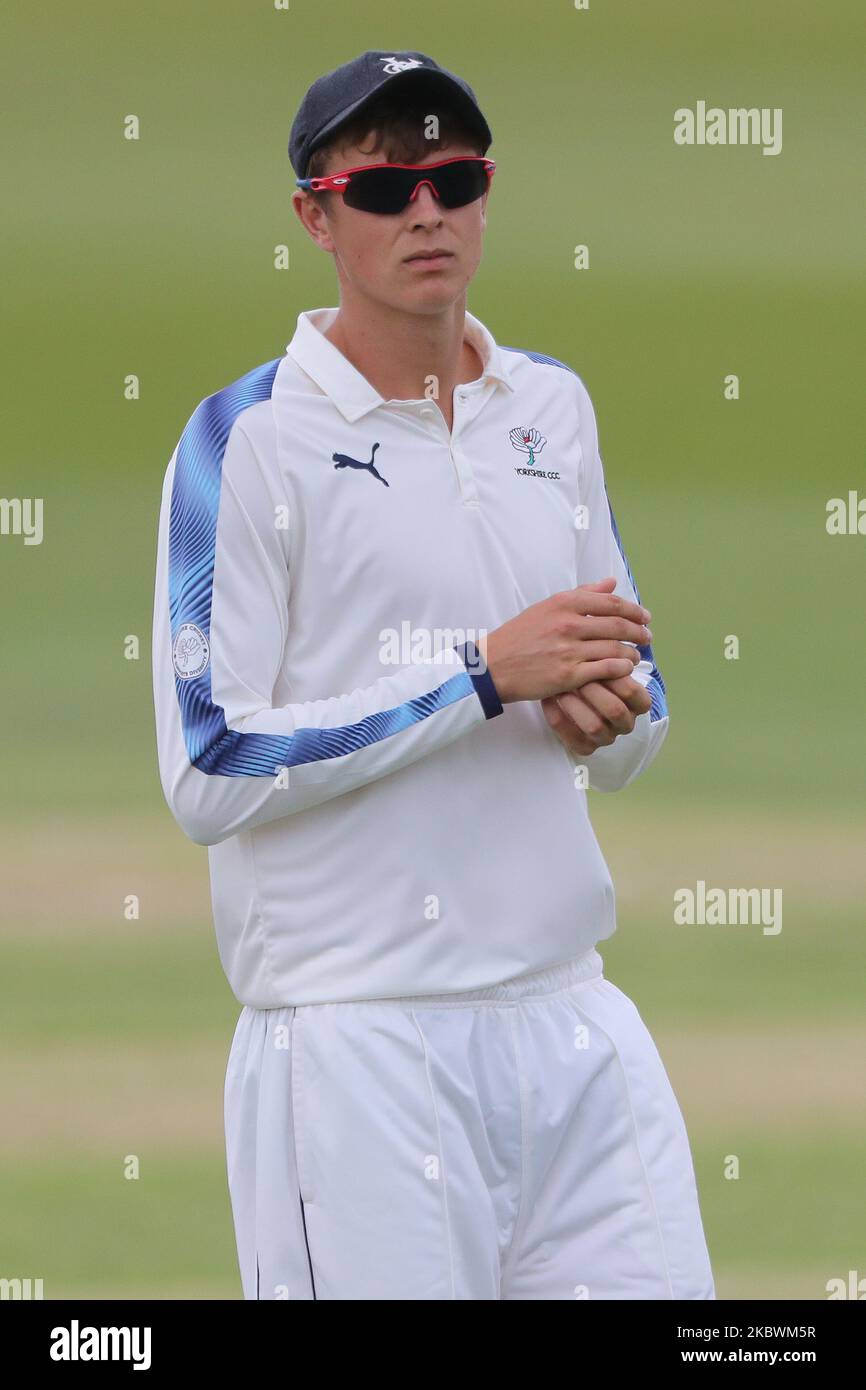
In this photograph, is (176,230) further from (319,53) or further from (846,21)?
(846,21)

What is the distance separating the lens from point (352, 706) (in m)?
1.71

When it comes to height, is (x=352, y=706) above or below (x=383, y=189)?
below

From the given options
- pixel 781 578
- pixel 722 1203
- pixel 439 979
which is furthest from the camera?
pixel 781 578

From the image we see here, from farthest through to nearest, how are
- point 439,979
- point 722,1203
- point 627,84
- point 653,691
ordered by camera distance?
point 627,84 → point 722,1203 → point 653,691 → point 439,979

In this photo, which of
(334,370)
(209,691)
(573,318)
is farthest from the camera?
(573,318)

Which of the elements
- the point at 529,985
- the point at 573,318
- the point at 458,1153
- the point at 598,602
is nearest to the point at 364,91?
the point at 598,602

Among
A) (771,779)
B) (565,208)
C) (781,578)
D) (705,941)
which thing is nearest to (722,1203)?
(705,941)

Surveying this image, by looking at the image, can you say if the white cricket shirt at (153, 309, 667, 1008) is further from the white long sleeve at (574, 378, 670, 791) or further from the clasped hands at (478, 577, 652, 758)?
the white long sleeve at (574, 378, 670, 791)

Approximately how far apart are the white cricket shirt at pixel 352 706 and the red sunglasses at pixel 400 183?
14cm

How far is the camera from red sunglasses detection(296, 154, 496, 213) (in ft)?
5.82

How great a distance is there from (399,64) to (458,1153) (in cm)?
96

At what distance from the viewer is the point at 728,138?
20.6 ft

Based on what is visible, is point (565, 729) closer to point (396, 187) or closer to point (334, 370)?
point (334, 370)

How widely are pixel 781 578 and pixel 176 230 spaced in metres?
2.06
